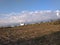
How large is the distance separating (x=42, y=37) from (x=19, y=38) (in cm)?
299

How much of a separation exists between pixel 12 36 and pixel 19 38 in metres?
1.19

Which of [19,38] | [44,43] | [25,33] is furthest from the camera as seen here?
[25,33]

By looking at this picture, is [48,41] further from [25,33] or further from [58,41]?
[25,33]

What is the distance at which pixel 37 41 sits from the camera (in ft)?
75.6

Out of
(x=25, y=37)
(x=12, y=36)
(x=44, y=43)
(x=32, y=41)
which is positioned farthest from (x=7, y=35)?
(x=44, y=43)

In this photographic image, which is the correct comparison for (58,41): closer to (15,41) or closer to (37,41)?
(37,41)

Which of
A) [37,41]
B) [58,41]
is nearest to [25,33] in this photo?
[37,41]

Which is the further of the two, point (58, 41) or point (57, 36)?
point (57, 36)

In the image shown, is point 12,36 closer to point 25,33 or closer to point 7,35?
point 7,35

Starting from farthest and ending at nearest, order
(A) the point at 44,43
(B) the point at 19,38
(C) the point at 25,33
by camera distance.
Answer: (C) the point at 25,33 → (B) the point at 19,38 → (A) the point at 44,43

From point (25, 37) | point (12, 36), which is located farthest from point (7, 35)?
point (25, 37)

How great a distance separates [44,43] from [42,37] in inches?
89.9

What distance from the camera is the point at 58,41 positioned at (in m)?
22.7

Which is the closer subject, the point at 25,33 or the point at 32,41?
the point at 32,41
